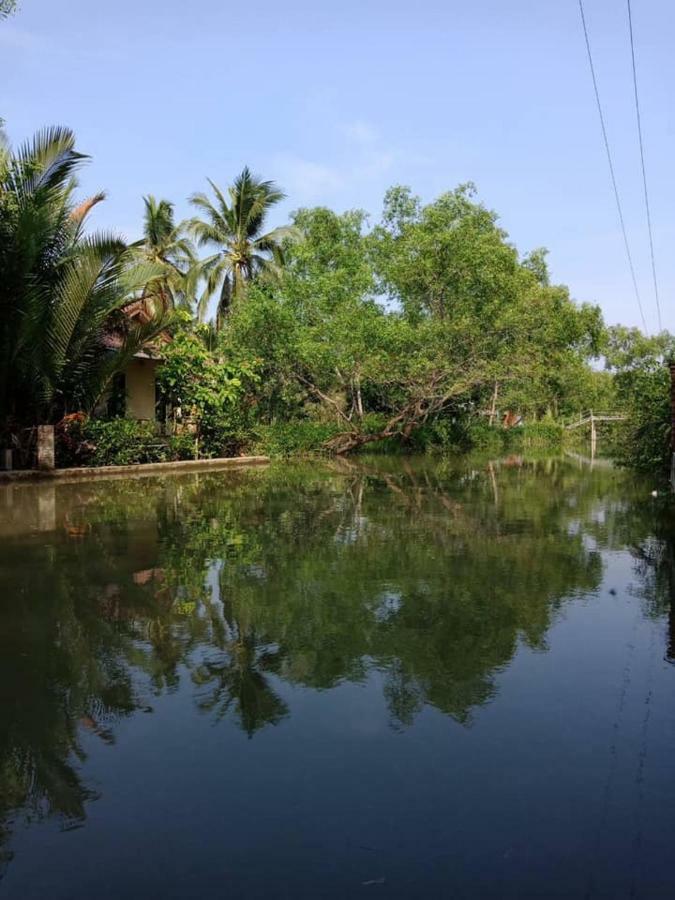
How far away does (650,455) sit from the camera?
19984mm

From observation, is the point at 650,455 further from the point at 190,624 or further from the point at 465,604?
the point at 190,624

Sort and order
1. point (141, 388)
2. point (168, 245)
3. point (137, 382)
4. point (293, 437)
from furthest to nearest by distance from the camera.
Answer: point (168, 245)
point (293, 437)
point (141, 388)
point (137, 382)

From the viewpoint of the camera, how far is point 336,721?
4.37 meters

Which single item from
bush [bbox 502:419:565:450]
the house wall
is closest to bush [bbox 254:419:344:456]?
the house wall

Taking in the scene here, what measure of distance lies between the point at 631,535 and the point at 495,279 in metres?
22.8

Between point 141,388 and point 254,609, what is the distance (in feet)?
72.3

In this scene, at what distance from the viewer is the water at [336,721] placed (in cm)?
303

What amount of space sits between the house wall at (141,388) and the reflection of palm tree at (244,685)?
72.0 feet

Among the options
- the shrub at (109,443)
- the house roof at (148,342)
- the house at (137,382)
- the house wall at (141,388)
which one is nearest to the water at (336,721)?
the shrub at (109,443)

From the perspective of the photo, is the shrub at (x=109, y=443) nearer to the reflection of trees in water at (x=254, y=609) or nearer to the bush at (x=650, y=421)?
the reflection of trees in water at (x=254, y=609)

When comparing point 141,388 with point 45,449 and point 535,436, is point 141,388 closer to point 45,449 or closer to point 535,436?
point 45,449

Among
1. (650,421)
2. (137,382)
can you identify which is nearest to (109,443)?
(137,382)

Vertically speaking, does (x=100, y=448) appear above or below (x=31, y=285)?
below

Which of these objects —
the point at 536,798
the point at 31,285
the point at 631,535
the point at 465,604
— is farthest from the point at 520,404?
the point at 536,798
